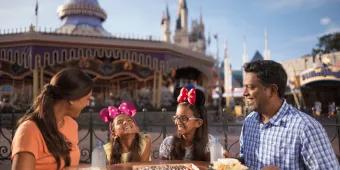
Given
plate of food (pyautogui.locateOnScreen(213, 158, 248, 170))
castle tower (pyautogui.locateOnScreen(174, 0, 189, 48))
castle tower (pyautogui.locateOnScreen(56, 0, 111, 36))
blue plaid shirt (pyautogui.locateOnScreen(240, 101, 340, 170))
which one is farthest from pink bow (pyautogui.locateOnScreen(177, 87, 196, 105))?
A: castle tower (pyautogui.locateOnScreen(174, 0, 189, 48))

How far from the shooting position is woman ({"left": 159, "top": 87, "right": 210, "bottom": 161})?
11.3 ft

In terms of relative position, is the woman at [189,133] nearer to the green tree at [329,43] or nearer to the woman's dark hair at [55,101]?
the woman's dark hair at [55,101]

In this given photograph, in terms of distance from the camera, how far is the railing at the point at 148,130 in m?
7.29

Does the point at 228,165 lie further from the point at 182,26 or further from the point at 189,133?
the point at 182,26

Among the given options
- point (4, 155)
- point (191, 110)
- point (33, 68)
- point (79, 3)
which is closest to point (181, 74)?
point (79, 3)

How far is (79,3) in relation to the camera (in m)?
24.3

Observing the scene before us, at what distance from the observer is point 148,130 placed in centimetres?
1412

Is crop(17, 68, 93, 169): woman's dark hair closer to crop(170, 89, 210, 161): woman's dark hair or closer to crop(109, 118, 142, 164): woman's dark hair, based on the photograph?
→ crop(170, 89, 210, 161): woman's dark hair

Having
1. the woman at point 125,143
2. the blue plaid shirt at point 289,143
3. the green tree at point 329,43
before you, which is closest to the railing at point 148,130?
the woman at point 125,143

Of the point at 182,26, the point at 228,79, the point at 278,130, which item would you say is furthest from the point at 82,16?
the point at 182,26

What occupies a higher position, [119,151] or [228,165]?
[228,165]

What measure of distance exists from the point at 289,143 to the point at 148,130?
39.3ft

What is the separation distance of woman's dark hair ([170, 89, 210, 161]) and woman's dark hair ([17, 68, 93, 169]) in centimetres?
134

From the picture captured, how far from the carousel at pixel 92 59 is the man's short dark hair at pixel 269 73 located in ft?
54.5
